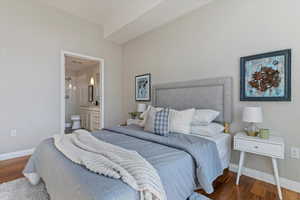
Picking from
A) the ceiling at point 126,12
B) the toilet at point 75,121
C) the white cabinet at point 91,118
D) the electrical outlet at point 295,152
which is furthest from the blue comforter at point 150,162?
the toilet at point 75,121

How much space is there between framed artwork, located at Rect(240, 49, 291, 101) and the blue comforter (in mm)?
985

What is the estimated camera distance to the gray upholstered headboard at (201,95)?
7.27 ft

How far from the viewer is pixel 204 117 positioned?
2.12m

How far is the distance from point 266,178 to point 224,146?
65 cm

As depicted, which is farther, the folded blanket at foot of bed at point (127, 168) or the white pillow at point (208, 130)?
the white pillow at point (208, 130)

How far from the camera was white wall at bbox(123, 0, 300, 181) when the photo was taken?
177 cm

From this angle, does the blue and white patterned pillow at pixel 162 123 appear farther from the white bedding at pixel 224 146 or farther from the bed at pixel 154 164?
the white bedding at pixel 224 146

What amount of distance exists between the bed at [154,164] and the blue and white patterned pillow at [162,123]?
0.23 m

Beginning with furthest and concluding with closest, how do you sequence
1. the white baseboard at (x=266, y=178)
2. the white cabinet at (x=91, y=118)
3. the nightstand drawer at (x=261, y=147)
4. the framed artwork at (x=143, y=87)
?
the white cabinet at (x=91, y=118) < the framed artwork at (x=143, y=87) < the white baseboard at (x=266, y=178) < the nightstand drawer at (x=261, y=147)

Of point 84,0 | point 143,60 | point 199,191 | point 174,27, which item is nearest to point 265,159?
point 199,191

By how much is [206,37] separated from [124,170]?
2491 millimetres

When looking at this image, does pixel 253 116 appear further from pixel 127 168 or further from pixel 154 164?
pixel 127 168

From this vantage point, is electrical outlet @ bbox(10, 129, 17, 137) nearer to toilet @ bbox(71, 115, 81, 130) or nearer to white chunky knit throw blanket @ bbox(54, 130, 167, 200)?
white chunky knit throw blanket @ bbox(54, 130, 167, 200)

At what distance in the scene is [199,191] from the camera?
5.57 ft
